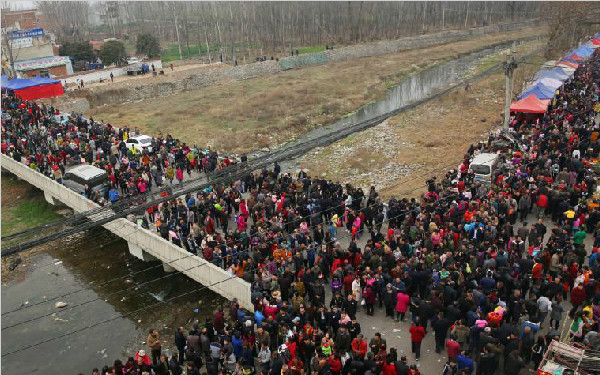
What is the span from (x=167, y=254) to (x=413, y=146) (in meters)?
17.1

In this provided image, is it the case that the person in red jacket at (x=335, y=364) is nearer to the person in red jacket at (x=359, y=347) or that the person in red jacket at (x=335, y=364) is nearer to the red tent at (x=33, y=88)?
the person in red jacket at (x=359, y=347)

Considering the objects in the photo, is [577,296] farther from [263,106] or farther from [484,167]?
[263,106]

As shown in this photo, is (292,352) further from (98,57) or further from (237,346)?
(98,57)

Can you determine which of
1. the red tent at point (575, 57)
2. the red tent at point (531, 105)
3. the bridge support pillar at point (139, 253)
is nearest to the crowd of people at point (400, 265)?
the bridge support pillar at point (139, 253)

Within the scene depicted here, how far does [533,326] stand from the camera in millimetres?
10352

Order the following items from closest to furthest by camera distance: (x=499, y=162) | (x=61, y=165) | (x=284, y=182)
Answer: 1. (x=284, y=182)
2. (x=499, y=162)
3. (x=61, y=165)

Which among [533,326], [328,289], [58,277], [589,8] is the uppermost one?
[589,8]

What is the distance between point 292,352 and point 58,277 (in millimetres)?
11722

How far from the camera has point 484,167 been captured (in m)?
18.8

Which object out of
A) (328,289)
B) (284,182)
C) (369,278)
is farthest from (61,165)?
(369,278)

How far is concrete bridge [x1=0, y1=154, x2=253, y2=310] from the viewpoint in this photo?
557 inches

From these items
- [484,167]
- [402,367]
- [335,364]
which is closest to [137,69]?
[484,167]

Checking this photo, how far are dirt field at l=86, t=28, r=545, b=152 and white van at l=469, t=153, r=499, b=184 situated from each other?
49.8ft

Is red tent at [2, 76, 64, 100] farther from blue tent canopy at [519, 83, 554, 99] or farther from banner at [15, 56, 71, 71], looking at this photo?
blue tent canopy at [519, 83, 554, 99]
